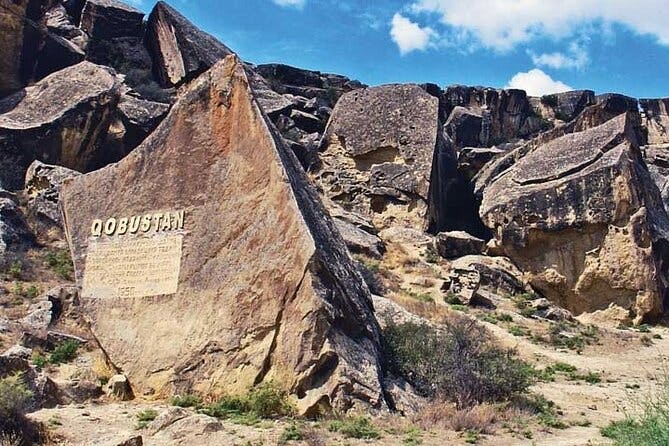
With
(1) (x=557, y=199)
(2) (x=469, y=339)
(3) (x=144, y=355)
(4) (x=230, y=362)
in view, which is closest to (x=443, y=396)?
(2) (x=469, y=339)

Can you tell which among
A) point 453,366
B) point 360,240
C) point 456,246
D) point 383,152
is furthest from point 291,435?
point 383,152

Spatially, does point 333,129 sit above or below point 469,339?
above

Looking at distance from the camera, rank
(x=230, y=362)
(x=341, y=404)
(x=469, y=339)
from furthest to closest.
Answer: (x=469, y=339)
(x=230, y=362)
(x=341, y=404)

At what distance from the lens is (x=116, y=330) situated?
10.9 m

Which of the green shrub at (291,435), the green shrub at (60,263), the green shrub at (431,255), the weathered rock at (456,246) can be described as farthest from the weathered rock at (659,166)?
the green shrub at (291,435)

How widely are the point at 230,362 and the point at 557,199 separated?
13.7 m

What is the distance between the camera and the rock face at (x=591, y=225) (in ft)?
65.6

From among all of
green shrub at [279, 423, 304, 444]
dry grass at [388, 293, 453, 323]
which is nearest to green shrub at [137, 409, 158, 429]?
green shrub at [279, 423, 304, 444]

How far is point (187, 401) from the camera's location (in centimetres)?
957

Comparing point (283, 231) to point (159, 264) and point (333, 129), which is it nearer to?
point (159, 264)

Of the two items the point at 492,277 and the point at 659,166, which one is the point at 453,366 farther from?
the point at 659,166

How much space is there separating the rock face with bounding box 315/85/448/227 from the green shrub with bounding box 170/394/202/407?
53.2ft

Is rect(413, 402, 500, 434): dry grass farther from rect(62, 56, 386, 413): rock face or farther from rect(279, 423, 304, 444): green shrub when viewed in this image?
rect(279, 423, 304, 444): green shrub

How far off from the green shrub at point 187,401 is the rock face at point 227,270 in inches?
7.7
